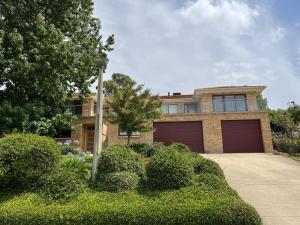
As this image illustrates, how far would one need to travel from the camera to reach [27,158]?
23.3 ft

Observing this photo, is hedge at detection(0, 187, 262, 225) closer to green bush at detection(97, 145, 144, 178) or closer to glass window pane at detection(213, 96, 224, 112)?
green bush at detection(97, 145, 144, 178)

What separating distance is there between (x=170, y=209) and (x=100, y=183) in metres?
2.62

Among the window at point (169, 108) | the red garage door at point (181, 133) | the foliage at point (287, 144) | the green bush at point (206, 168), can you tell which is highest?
the window at point (169, 108)

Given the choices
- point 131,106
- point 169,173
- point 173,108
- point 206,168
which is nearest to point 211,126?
point 173,108

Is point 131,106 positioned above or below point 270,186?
above

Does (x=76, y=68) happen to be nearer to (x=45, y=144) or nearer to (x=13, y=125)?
(x=13, y=125)

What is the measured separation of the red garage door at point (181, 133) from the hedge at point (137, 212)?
15983 mm

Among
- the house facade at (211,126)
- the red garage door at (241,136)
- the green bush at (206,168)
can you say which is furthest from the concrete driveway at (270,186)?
the house facade at (211,126)

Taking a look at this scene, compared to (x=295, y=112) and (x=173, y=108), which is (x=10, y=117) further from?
(x=295, y=112)

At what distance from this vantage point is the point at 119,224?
5844mm

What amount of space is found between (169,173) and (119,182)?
1391 millimetres

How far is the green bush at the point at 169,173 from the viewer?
24.1 feet

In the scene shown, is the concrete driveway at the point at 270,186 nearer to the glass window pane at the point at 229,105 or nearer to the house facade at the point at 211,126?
the house facade at the point at 211,126

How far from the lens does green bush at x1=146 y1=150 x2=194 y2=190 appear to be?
7.34m
